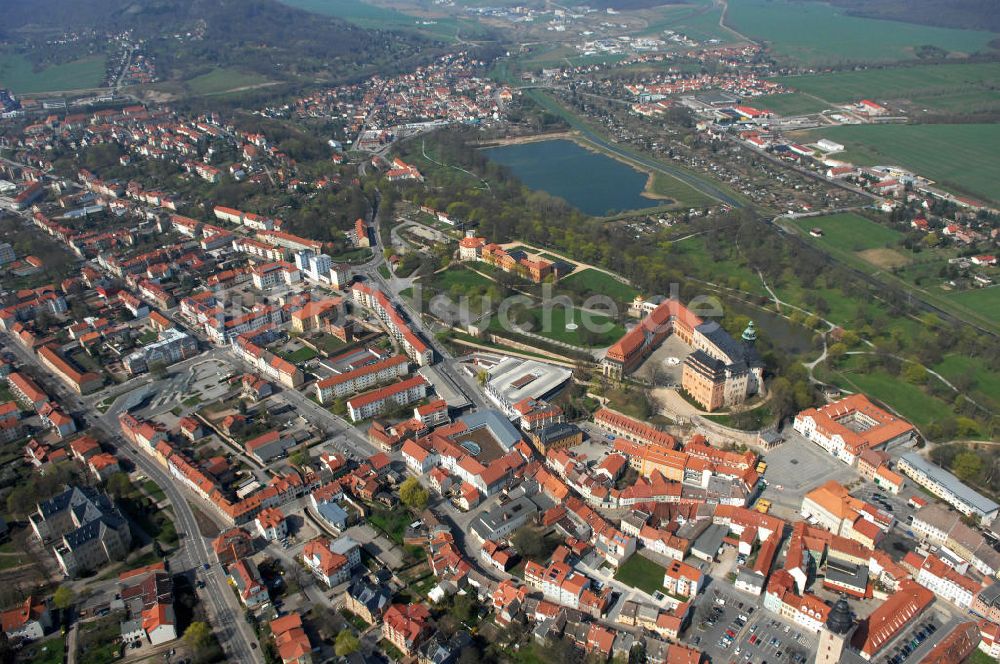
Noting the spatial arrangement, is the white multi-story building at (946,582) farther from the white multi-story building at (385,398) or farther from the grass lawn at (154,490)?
the grass lawn at (154,490)

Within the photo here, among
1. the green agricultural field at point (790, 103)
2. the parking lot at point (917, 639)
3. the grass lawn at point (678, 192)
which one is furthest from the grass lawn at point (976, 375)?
the green agricultural field at point (790, 103)

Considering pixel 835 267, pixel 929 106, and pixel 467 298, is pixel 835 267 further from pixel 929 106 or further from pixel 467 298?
pixel 929 106

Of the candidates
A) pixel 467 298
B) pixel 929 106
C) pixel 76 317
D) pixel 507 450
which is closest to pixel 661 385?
pixel 507 450

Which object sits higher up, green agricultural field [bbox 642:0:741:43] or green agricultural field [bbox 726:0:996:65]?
green agricultural field [bbox 726:0:996:65]

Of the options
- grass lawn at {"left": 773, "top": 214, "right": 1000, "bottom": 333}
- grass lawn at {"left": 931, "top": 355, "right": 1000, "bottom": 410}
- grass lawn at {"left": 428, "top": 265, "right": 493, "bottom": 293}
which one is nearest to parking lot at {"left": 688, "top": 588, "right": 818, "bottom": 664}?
grass lawn at {"left": 931, "top": 355, "right": 1000, "bottom": 410}

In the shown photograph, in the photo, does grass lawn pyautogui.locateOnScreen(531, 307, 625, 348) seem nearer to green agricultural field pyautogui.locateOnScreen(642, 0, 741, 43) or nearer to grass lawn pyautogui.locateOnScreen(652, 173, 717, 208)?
grass lawn pyautogui.locateOnScreen(652, 173, 717, 208)

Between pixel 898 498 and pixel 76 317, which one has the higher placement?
pixel 898 498
